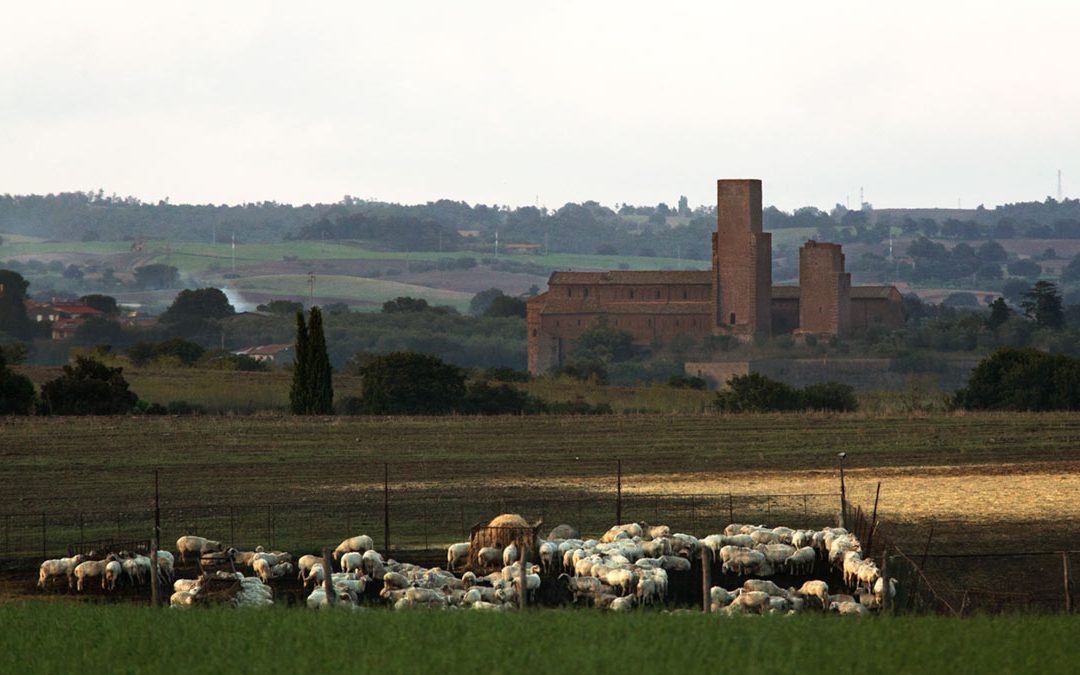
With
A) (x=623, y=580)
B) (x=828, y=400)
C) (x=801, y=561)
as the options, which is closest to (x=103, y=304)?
(x=828, y=400)

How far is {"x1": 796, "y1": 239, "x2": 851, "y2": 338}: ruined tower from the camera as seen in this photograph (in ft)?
478

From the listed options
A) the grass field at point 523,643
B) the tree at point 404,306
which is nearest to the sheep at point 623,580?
the grass field at point 523,643

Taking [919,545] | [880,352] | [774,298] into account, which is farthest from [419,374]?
[774,298]

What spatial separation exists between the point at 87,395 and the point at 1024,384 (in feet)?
121

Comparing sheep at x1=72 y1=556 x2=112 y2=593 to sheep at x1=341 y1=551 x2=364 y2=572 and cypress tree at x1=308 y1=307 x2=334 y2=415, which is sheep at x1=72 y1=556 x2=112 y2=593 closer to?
sheep at x1=341 y1=551 x2=364 y2=572

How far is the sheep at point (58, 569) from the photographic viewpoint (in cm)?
2600

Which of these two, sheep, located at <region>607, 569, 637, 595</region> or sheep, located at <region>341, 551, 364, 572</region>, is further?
sheep, located at <region>341, 551, 364, 572</region>

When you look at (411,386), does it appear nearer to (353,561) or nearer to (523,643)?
(353,561)

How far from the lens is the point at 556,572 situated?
27531 millimetres

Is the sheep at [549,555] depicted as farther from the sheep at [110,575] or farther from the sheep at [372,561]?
the sheep at [110,575]

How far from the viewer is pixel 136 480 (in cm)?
3984

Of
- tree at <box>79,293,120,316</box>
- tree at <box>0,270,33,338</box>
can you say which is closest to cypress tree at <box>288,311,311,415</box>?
tree at <box>0,270,33,338</box>

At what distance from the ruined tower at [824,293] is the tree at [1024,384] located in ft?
233

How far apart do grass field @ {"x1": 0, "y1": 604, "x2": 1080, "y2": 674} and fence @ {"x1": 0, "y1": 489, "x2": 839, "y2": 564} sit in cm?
1068
